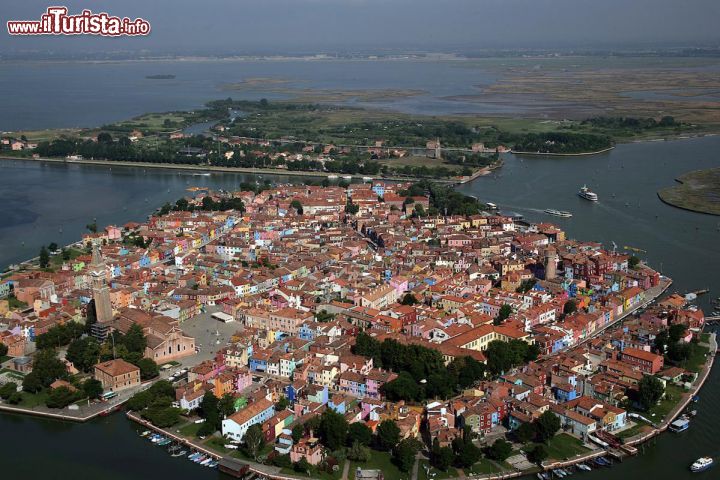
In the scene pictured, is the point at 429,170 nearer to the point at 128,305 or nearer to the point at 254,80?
the point at 128,305

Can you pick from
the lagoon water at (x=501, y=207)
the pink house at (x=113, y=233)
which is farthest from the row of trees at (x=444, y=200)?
the pink house at (x=113, y=233)

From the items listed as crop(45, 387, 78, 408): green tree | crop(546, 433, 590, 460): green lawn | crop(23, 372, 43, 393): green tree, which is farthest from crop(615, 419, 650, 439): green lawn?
crop(23, 372, 43, 393): green tree

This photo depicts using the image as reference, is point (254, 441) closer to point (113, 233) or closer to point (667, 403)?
point (667, 403)

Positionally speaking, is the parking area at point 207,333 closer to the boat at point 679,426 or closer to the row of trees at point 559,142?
the boat at point 679,426

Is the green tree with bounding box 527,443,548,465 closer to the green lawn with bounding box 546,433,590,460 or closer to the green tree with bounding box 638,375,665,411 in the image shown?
the green lawn with bounding box 546,433,590,460

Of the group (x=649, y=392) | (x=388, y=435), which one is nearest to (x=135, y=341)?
(x=388, y=435)

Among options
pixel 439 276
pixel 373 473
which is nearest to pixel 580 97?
pixel 439 276
